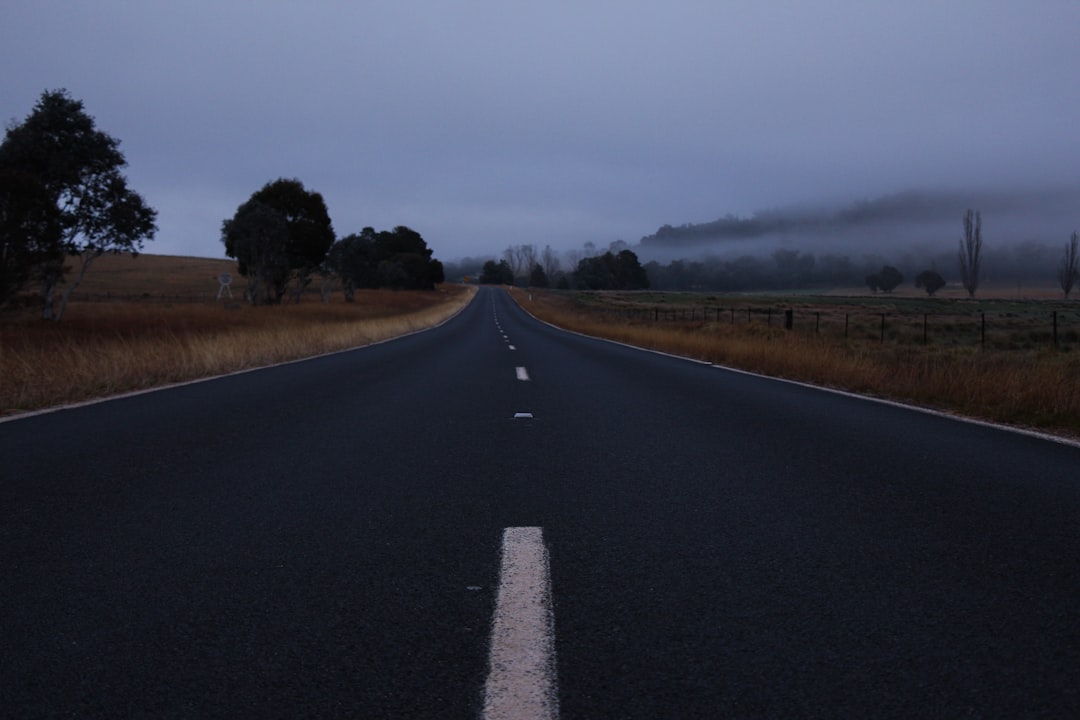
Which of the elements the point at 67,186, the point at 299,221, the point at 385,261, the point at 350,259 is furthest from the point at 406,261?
the point at 67,186

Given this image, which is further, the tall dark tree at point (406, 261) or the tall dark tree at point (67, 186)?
the tall dark tree at point (406, 261)

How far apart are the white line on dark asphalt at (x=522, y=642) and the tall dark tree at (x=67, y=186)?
2907 cm

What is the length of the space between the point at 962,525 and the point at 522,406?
21.0 feet

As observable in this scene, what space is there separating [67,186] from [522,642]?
33.5 m

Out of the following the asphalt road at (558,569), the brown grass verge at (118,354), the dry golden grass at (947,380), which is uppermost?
the brown grass verge at (118,354)

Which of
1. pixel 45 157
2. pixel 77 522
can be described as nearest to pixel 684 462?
pixel 77 522

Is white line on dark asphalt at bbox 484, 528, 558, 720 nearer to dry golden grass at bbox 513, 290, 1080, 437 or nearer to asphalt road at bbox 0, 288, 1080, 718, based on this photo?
asphalt road at bbox 0, 288, 1080, 718

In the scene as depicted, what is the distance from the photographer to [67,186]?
3072 cm

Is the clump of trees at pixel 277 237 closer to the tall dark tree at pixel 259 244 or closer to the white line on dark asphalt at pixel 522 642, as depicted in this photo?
the tall dark tree at pixel 259 244

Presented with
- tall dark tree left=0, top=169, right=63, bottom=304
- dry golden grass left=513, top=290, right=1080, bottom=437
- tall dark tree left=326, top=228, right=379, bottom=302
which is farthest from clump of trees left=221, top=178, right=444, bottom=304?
dry golden grass left=513, top=290, right=1080, bottom=437

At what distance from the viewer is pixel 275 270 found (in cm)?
5716

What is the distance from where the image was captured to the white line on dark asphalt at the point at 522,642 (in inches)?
105

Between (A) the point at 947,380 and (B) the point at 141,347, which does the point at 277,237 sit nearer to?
(B) the point at 141,347

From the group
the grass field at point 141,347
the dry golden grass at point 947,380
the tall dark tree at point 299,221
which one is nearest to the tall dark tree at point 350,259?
the tall dark tree at point 299,221
